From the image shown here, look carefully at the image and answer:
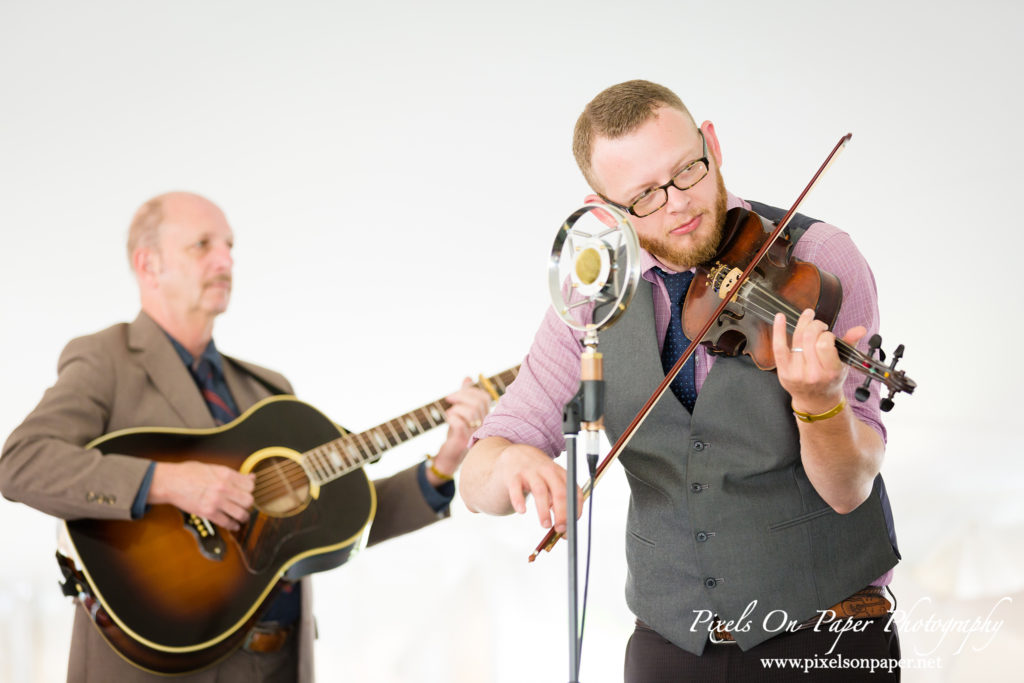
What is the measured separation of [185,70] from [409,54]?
2.89 feet

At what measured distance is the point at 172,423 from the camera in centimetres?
241

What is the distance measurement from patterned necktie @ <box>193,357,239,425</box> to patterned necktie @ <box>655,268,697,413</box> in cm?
139

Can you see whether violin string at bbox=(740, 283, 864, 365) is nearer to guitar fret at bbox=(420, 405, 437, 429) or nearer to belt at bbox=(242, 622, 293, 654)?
guitar fret at bbox=(420, 405, 437, 429)

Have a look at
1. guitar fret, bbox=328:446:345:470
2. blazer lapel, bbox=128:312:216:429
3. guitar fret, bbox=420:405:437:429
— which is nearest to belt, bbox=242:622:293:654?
guitar fret, bbox=328:446:345:470

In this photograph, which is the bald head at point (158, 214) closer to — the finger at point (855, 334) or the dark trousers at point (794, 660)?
the dark trousers at point (794, 660)

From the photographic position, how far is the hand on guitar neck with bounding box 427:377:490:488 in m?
2.61

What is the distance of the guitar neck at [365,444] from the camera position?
253 centimetres

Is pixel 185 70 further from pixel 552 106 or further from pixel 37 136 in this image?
pixel 552 106

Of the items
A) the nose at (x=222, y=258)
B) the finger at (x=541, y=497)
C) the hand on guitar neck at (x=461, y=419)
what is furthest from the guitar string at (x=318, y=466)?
the finger at (x=541, y=497)

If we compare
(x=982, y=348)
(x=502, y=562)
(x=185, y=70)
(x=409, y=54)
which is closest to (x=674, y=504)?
(x=502, y=562)

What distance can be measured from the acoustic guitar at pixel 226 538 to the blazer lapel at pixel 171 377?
7 cm

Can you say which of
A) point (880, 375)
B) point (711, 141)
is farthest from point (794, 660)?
point (711, 141)

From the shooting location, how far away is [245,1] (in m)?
3.71

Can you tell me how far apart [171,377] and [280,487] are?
0.41 metres
